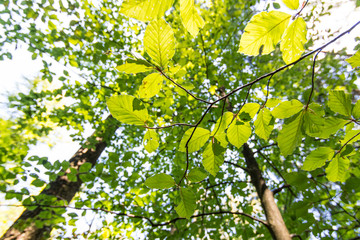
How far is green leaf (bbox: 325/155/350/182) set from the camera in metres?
0.82

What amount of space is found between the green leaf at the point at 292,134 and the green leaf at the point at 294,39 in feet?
0.78

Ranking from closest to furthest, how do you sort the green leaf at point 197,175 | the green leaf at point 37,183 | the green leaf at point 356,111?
the green leaf at point 356,111, the green leaf at point 197,175, the green leaf at point 37,183

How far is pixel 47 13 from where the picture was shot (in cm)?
211

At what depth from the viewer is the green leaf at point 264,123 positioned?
75cm

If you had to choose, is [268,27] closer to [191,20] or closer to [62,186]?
[191,20]

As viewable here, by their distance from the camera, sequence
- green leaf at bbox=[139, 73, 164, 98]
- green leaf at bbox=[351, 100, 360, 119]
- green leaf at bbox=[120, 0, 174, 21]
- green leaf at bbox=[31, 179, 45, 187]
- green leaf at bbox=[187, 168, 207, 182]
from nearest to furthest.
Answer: green leaf at bbox=[120, 0, 174, 21] < green leaf at bbox=[139, 73, 164, 98] < green leaf at bbox=[351, 100, 360, 119] < green leaf at bbox=[187, 168, 207, 182] < green leaf at bbox=[31, 179, 45, 187]

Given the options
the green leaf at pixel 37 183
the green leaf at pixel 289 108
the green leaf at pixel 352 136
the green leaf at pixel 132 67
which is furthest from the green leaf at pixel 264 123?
the green leaf at pixel 37 183

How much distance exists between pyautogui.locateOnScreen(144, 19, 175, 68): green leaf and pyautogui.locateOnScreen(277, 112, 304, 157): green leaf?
545mm

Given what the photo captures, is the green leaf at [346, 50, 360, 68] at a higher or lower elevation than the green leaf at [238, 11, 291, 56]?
lower

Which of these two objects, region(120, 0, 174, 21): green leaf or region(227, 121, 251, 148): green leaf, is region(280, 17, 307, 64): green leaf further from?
region(120, 0, 174, 21): green leaf

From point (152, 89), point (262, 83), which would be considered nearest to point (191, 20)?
point (152, 89)

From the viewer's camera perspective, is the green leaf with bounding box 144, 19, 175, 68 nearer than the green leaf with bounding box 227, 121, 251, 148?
Yes

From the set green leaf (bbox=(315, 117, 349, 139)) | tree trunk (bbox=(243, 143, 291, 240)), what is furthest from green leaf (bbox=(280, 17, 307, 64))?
tree trunk (bbox=(243, 143, 291, 240))

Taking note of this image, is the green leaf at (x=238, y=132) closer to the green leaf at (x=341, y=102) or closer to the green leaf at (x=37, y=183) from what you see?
the green leaf at (x=341, y=102)
